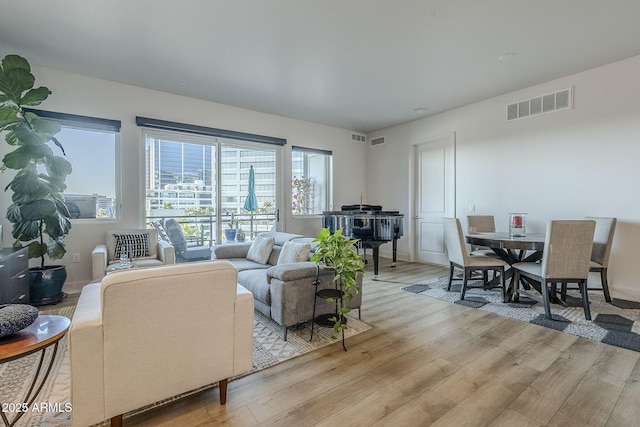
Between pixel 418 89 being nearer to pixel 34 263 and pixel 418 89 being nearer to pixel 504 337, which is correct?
pixel 504 337

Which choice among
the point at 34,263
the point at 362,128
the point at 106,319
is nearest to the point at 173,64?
the point at 34,263

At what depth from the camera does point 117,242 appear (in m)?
3.70

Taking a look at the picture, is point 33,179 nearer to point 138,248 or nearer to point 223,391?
point 138,248

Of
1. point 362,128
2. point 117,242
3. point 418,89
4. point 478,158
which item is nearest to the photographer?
point 117,242

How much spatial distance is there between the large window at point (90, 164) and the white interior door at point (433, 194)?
5.18 meters

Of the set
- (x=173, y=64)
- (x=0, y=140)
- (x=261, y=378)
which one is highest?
(x=173, y=64)

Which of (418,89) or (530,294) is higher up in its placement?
(418,89)

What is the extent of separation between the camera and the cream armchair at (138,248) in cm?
358

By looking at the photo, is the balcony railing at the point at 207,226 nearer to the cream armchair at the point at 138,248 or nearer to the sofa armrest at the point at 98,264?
the cream armchair at the point at 138,248

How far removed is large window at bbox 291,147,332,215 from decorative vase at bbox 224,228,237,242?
133 cm

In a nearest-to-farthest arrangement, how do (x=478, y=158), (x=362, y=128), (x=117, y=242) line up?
(x=117, y=242)
(x=478, y=158)
(x=362, y=128)


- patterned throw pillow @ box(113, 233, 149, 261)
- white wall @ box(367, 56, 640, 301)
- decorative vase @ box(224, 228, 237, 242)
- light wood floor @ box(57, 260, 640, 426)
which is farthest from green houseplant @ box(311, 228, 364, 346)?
white wall @ box(367, 56, 640, 301)

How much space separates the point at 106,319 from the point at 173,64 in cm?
327

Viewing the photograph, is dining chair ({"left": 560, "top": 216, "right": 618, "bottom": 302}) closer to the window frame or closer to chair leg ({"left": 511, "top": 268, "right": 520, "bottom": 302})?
chair leg ({"left": 511, "top": 268, "right": 520, "bottom": 302})
